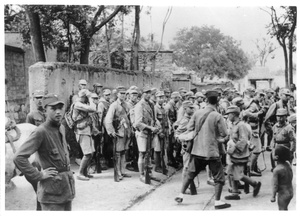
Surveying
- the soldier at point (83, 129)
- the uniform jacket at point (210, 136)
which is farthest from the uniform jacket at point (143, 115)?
the uniform jacket at point (210, 136)

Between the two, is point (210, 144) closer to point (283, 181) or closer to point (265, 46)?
point (283, 181)

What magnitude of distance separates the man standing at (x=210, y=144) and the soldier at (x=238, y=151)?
565 millimetres

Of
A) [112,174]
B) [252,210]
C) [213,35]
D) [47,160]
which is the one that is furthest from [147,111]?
[213,35]

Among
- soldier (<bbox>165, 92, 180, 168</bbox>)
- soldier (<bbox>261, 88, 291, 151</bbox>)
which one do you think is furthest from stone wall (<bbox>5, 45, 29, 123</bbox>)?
soldier (<bbox>261, 88, 291, 151</bbox>)

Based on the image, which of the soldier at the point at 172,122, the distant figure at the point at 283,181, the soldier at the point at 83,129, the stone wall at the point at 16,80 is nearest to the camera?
the distant figure at the point at 283,181

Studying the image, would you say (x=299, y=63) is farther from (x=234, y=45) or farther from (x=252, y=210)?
(x=234, y=45)

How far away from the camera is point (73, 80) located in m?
8.70

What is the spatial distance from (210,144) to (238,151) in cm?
84

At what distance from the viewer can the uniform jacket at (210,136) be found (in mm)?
5742

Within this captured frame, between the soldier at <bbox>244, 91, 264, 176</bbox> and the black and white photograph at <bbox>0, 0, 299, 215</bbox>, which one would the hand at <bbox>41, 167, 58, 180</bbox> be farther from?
the soldier at <bbox>244, 91, 264, 176</bbox>

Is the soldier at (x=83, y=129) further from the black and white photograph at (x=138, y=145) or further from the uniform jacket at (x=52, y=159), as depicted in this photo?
the uniform jacket at (x=52, y=159)

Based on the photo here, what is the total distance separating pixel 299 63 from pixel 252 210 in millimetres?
2351

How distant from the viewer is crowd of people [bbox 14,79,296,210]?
3961 millimetres

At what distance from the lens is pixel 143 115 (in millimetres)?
7352
